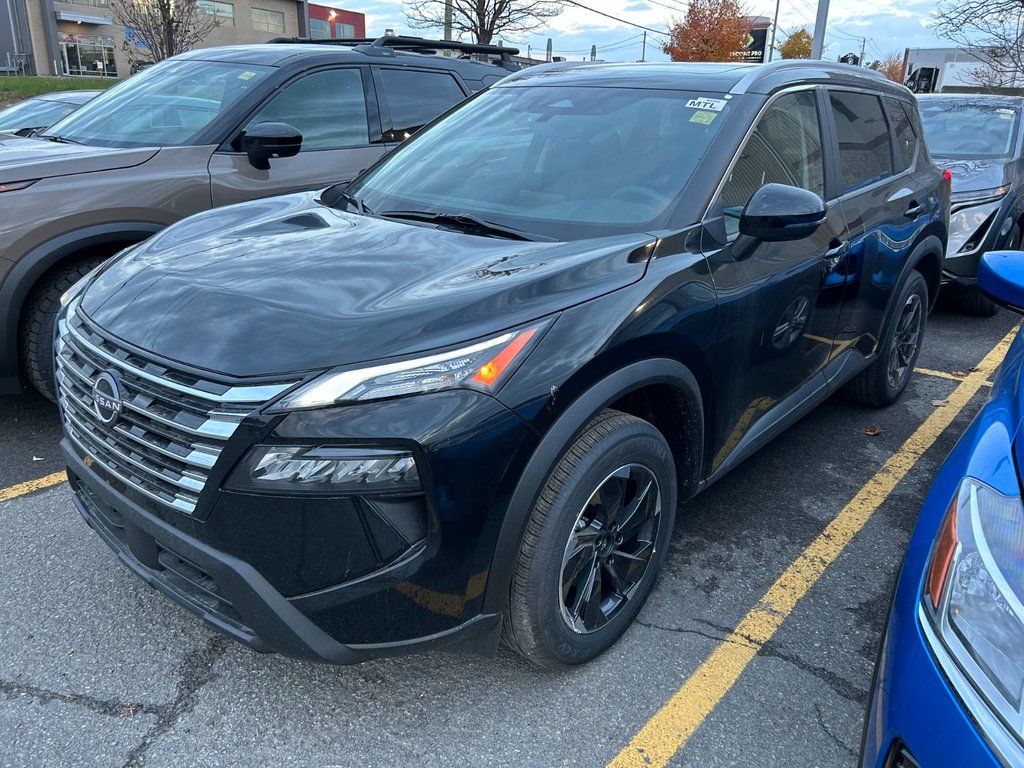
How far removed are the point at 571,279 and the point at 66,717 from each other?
1859mm

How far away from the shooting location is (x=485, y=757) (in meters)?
2.12

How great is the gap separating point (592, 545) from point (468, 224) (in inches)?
45.6

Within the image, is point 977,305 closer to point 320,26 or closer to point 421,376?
point 421,376

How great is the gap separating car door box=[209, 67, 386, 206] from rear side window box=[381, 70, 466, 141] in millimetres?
153

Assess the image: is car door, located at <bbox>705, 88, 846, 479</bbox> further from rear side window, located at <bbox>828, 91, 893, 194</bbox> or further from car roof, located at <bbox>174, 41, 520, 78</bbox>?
car roof, located at <bbox>174, 41, 520, 78</bbox>

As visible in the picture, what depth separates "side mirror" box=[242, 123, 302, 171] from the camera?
4176 mm

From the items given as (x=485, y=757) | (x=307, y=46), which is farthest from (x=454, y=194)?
(x=307, y=46)

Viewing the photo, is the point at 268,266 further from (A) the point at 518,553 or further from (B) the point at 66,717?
(B) the point at 66,717

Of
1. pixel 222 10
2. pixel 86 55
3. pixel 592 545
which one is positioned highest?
pixel 222 10

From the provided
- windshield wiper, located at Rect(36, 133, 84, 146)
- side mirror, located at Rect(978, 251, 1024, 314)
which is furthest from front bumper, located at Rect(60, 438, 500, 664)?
windshield wiper, located at Rect(36, 133, 84, 146)

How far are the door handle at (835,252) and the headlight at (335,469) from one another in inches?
85.6

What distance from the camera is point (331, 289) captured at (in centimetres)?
218

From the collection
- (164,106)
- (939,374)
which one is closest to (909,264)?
(939,374)

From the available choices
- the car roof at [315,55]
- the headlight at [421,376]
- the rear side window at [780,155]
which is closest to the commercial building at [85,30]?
the car roof at [315,55]
